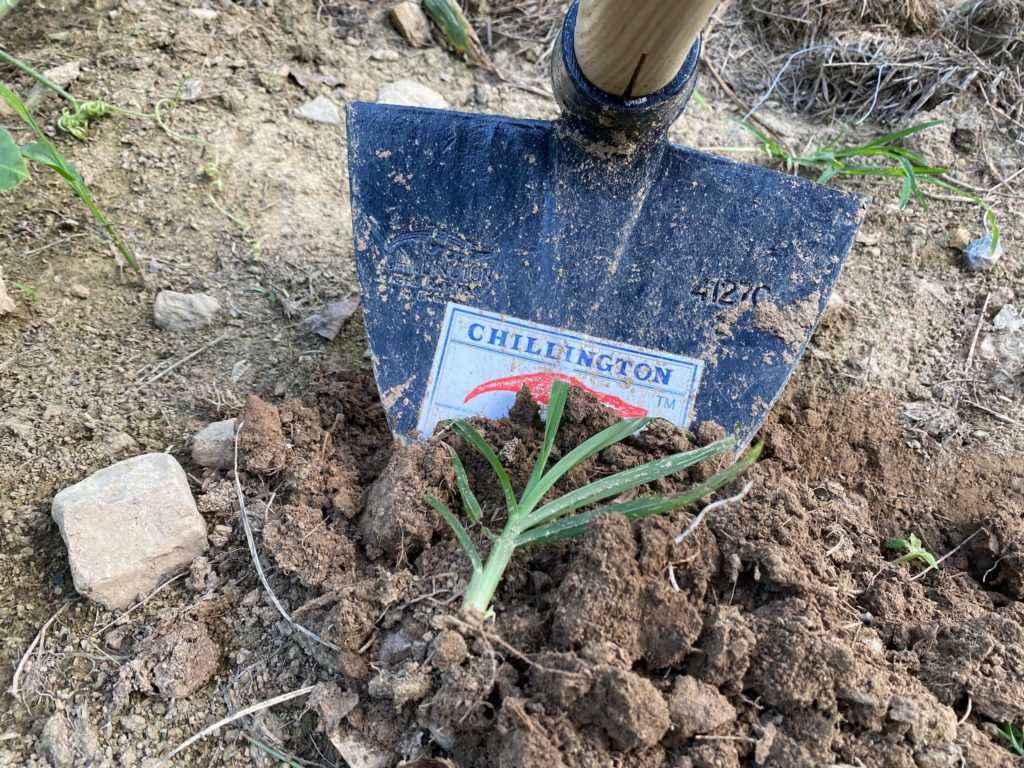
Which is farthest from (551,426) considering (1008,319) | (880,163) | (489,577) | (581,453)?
(880,163)

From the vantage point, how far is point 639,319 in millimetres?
1547

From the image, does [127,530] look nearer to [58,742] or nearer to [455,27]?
[58,742]

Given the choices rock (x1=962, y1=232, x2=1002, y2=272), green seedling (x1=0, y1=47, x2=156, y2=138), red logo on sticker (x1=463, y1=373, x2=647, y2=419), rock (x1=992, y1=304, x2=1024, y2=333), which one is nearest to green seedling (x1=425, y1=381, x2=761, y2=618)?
red logo on sticker (x1=463, y1=373, x2=647, y2=419)

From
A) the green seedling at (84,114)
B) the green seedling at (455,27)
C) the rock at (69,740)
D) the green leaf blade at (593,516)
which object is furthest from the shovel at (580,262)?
the green seedling at (455,27)

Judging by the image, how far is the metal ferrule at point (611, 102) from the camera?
4.67 feet

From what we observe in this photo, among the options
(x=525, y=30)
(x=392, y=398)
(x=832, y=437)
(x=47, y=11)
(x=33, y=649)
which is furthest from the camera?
(x=525, y=30)

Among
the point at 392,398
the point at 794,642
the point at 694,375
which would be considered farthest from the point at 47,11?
the point at 794,642

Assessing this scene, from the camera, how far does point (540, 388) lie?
150 centimetres

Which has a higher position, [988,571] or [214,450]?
[988,571]

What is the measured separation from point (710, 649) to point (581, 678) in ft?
0.68

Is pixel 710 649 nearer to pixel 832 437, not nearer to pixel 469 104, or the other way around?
pixel 832 437

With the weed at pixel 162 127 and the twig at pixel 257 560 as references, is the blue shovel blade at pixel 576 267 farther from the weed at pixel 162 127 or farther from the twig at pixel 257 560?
the weed at pixel 162 127

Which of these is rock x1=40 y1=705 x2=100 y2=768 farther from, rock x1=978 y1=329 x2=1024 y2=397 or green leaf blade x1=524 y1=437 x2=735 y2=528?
rock x1=978 y1=329 x2=1024 y2=397

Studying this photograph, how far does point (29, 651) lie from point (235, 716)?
0.39 metres
